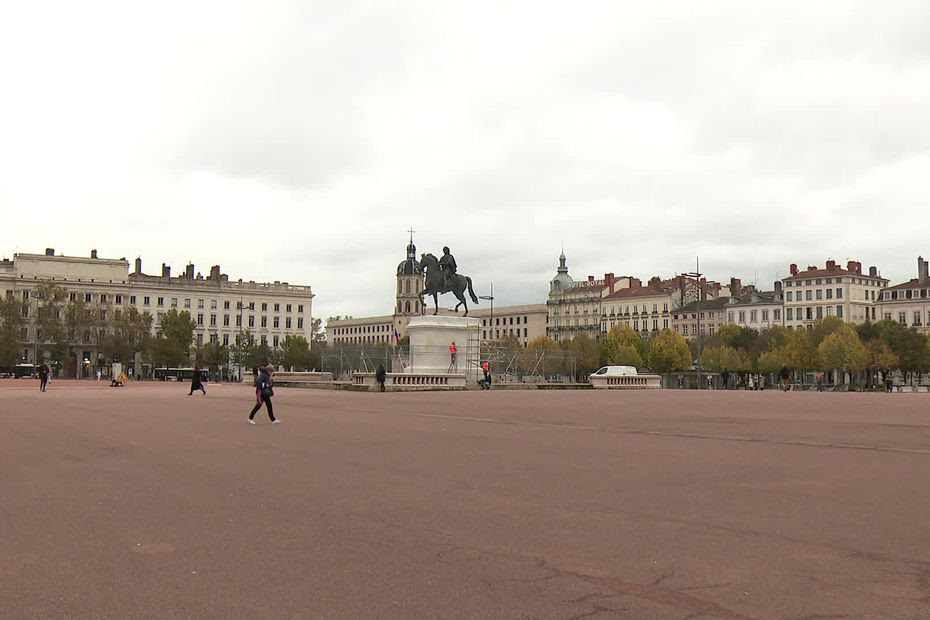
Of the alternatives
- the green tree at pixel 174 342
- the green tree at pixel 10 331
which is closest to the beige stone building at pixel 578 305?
the green tree at pixel 174 342

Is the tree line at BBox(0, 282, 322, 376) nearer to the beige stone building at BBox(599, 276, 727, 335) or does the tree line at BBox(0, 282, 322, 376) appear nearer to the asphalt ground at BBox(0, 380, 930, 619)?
the beige stone building at BBox(599, 276, 727, 335)

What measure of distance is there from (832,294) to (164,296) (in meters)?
103

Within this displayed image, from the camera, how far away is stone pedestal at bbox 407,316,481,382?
174ft

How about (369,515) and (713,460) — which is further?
(713,460)

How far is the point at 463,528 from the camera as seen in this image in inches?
320

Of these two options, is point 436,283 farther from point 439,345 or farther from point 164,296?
point 164,296

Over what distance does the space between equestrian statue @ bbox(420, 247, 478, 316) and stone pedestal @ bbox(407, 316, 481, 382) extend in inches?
53.8

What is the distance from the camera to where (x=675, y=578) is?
6.38 metres

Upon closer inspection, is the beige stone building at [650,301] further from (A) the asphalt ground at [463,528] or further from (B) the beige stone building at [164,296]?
(A) the asphalt ground at [463,528]

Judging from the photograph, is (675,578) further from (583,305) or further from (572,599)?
(583,305)

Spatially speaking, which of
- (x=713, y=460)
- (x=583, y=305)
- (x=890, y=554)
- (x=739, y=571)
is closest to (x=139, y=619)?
(x=739, y=571)

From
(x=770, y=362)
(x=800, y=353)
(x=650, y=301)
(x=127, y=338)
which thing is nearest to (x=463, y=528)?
(x=800, y=353)

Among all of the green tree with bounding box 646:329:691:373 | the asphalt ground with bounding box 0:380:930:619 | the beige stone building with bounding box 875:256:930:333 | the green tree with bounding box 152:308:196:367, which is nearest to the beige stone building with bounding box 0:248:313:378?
the green tree with bounding box 152:308:196:367

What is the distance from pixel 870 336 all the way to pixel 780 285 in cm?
3287
